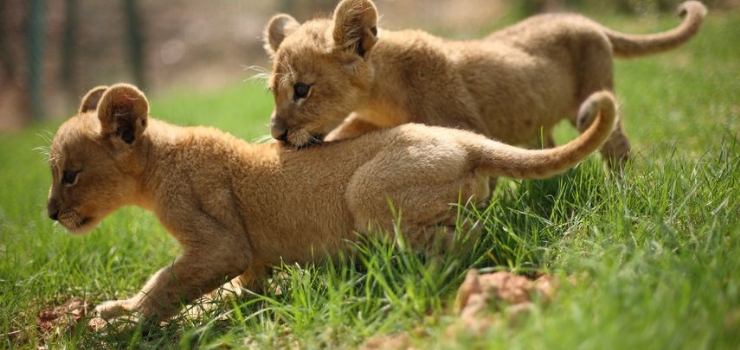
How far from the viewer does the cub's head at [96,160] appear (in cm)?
467

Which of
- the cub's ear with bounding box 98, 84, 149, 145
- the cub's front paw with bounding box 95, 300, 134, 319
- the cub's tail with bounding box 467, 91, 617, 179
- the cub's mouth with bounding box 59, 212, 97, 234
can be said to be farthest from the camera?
the cub's mouth with bounding box 59, 212, 97, 234

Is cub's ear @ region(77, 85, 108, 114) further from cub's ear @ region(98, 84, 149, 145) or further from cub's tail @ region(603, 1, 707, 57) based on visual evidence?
cub's tail @ region(603, 1, 707, 57)

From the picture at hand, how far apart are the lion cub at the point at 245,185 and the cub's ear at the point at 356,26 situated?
0.84 m

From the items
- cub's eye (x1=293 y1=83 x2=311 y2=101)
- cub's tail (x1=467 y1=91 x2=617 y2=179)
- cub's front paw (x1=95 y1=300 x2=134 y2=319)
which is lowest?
cub's front paw (x1=95 y1=300 x2=134 y2=319)

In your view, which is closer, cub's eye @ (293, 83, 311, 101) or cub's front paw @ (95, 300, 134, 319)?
cub's front paw @ (95, 300, 134, 319)

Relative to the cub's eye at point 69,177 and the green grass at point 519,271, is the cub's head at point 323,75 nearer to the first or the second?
the green grass at point 519,271

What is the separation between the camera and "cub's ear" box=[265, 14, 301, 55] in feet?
19.3

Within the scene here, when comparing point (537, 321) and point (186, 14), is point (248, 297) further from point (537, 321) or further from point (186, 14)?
point (186, 14)

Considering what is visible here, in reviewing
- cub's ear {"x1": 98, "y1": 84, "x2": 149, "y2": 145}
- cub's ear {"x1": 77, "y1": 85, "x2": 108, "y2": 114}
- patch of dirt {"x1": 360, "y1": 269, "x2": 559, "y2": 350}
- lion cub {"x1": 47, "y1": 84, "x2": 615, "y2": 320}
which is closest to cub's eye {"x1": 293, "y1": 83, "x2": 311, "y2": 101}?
lion cub {"x1": 47, "y1": 84, "x2": 615, "y2": 320}

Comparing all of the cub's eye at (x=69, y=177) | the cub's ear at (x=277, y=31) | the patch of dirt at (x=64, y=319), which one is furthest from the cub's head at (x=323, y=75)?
the patch of dirt at (x=64, y=319)

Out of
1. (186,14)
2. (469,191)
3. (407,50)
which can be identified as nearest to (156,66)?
(186,14)

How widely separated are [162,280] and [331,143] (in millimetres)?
1434

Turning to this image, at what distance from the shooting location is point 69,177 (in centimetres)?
469

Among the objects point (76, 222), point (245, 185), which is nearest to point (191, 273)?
point (245, 185)
